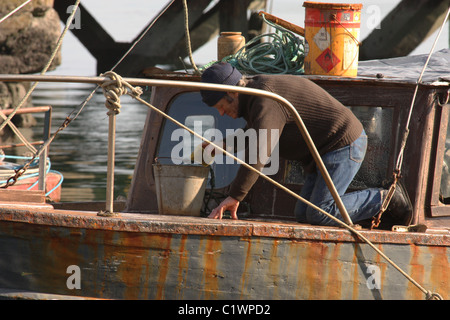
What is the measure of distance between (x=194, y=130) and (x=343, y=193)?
4.38 ft

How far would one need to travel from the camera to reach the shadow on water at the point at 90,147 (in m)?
11.2

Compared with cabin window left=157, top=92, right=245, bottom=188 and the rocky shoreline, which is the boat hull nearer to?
cabin window left=157, top=92, right=245, bottom=188

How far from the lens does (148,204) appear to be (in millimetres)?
5895

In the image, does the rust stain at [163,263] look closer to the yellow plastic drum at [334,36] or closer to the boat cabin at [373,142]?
the boat cabin at [373,142]

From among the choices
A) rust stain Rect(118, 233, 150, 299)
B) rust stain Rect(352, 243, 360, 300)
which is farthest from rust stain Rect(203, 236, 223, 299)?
rust stain Rect(352, 243, 360, 300)

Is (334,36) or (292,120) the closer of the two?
(292,120)

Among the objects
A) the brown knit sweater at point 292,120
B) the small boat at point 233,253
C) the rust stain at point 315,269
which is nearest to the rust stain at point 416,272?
the small boat at point 233,253

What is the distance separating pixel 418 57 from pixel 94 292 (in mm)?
3615

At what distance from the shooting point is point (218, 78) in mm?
4922

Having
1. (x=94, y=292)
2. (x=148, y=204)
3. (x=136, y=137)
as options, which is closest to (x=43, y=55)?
(x=136, y=137)

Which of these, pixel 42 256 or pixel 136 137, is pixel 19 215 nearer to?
pixel 42 256

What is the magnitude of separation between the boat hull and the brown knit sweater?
15.3 inches

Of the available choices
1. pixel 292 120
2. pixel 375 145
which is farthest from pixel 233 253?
pixel 375 145

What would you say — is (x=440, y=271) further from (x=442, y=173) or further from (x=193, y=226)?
(x=193, y=226)
